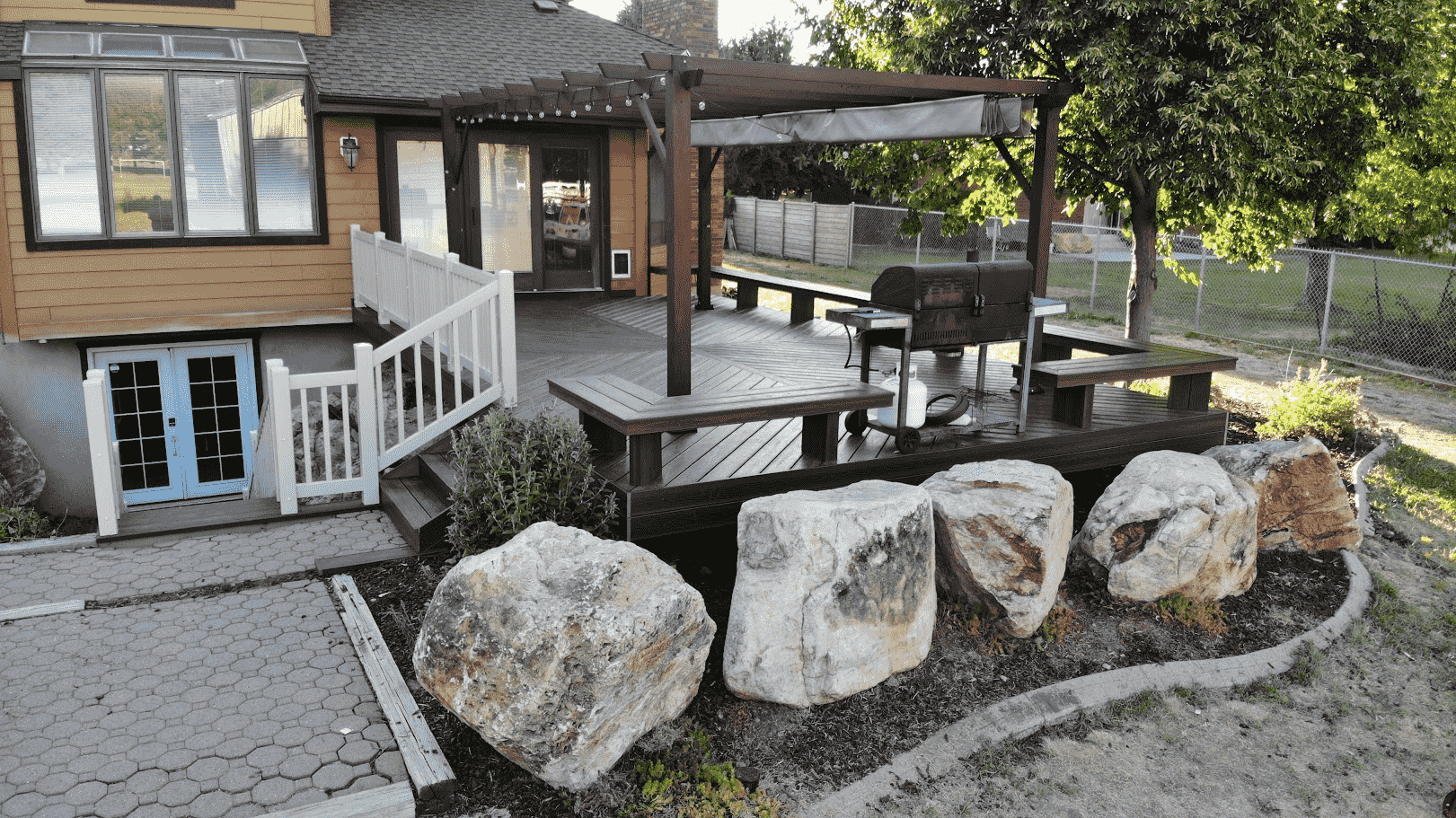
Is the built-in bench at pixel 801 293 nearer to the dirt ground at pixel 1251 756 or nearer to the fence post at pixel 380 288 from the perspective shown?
the fence post at pixel 380 288

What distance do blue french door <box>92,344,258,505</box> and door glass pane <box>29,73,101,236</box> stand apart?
4.83 feet

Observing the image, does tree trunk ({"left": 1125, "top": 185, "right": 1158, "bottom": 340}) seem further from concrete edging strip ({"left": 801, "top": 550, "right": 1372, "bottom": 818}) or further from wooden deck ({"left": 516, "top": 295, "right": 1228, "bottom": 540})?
concrete edging strip ({"left": 801, "top": 550, "right": 1372, "bottom": 818})

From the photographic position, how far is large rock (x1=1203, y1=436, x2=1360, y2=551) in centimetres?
631

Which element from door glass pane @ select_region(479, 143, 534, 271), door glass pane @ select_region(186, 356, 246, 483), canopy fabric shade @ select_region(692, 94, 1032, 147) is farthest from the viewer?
door glass pane @ select_region(479, 143, 534, 271)

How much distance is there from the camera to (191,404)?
37.1 feet

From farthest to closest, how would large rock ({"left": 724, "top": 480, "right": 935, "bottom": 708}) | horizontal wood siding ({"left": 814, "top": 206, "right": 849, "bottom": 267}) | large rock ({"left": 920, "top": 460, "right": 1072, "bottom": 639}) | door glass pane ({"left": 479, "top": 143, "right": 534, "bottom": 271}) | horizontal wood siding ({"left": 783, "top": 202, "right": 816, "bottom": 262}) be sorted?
horizontal wood siding ({"left": 783, "top": 202, "right": 816, "bottom": 262}) → horizontal wood siding ({"left": 814, "top": 206, "right": 849, "bottom": 267}) → door glass pane ({"left": 479, "top": 143, "right": 534, "bottom": 271}) → large rock ({"left": 920, "top": 460, "right": 1072, "bottom": 639}) → large rock ({"left": 724, "top": 480, "right": 935, "bottom": 708})

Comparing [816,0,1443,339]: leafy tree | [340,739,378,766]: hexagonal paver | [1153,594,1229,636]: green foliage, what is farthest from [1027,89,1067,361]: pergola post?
[340,739,378,766]: hexagonal paver

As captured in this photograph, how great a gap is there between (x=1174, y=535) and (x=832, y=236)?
1983cm

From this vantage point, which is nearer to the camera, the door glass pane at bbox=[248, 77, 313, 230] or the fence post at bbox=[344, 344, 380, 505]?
the fence post at bbox=[344, 344, 380, 505]

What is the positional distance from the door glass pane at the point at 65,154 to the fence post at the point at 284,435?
541cm

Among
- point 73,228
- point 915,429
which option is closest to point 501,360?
point 915,429

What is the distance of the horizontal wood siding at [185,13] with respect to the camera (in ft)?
34.0

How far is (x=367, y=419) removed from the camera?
6555 millimetres

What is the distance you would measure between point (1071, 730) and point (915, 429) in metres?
2.01
